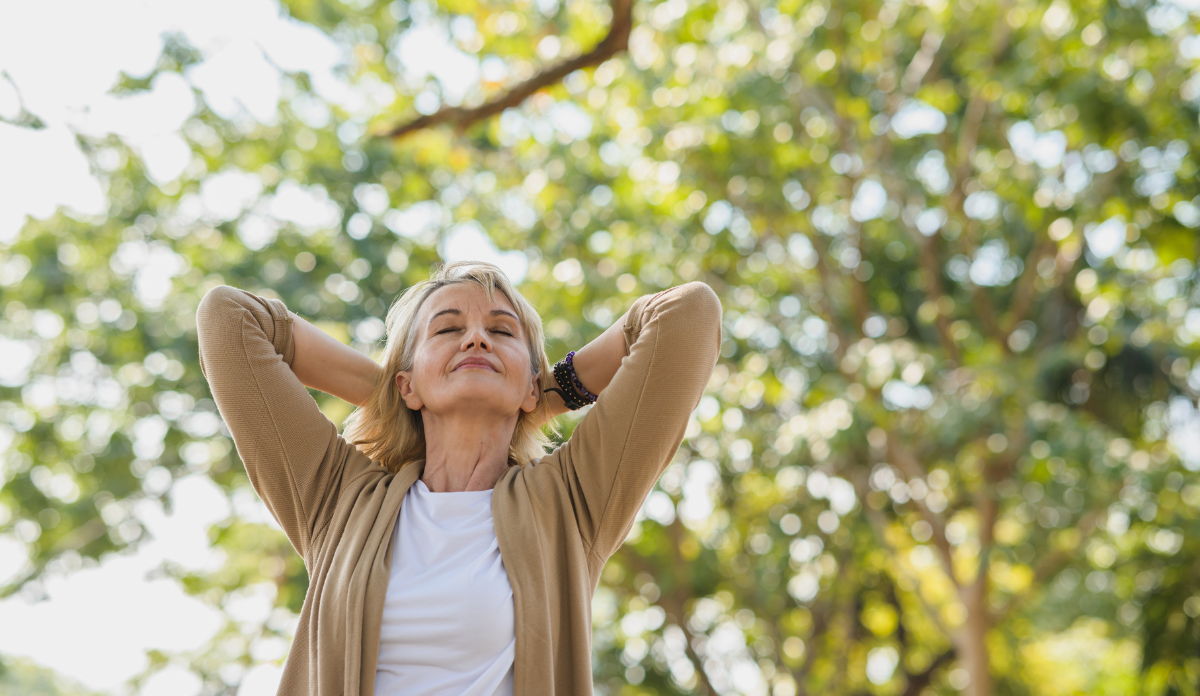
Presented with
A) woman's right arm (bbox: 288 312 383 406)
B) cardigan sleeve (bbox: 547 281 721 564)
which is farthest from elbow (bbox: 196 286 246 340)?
cardigan sleeve (bbox: 547 281 721 564)

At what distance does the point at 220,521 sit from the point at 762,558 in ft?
16.9

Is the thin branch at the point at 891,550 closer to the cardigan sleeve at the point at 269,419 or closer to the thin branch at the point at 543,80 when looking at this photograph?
the thin branch at the point at 543,80

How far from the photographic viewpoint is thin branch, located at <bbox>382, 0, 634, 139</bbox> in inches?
156

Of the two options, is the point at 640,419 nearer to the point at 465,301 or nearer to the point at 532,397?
the point at 532,397

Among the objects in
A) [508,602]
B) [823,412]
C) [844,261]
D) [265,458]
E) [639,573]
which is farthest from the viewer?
[639,573]

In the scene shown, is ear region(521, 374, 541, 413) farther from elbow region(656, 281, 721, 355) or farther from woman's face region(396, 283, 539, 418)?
elbow region(656, 281, 721, 355)

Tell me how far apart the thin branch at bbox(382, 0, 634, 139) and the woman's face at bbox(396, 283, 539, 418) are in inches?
90.6

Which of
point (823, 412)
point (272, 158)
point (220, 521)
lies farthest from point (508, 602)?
point (220, 521)

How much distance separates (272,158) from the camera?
27.1 ft

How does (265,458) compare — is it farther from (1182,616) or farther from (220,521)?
(220,521)

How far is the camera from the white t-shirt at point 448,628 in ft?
5.16

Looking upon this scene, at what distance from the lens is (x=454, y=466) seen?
73.8 inches

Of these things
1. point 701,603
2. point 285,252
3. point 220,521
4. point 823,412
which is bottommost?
point 701,603

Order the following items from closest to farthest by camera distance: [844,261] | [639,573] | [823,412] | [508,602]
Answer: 1. [508,602]
2. [823,412]
3. [844,261]
4. [639,573]
